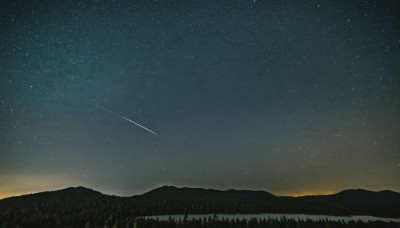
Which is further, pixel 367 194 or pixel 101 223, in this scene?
pixel 367 194

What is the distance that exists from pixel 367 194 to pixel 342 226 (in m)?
114

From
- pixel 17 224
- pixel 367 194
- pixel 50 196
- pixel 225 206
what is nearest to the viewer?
pixel 17 224

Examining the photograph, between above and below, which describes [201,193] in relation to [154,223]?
above

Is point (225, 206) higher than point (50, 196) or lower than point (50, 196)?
lower

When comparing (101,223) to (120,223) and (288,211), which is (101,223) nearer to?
(120,223)

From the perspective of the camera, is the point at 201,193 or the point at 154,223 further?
the point at 201,193

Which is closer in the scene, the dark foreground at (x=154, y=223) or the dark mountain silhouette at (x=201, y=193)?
the dark foreground at (x=154, y=223)

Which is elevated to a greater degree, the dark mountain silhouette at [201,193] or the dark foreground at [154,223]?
the dark mountain silhouette at [201,193]

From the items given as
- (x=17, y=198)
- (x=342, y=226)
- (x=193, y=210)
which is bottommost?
(x=342, y=226)

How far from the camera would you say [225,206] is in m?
36.5

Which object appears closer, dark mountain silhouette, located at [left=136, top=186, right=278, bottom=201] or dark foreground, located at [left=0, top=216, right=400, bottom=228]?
dark foreground, located at [left=0, top=216, right=400, bottom=228]

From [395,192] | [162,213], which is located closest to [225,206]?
[162,213]

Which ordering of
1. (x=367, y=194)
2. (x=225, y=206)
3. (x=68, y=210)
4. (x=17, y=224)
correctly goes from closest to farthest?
(x=17, y=224) → (x=68, y=210) → (x=225, y=206) → (x=367, y=194)

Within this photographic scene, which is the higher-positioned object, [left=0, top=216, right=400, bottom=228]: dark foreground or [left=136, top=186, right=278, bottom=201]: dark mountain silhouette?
[left=136, top=186, right=278, bottom=201]: dark mountain silhouette
